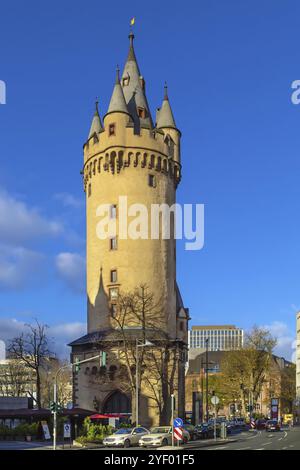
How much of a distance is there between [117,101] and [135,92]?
Answer: 16.2ft

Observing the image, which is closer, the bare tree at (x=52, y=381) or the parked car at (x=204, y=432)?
the parked car at (x=204, y=432)

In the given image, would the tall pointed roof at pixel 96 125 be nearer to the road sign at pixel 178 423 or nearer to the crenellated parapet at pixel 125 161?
the crenellated parapet at pixel 125 161

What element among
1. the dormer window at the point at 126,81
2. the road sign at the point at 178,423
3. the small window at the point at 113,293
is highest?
the dormer window at the point at 126,81

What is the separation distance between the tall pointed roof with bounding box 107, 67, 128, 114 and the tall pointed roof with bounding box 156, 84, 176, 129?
6148 mm

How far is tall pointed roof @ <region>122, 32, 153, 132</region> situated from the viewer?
3024 inches

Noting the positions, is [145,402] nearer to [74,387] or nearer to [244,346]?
[74,387]

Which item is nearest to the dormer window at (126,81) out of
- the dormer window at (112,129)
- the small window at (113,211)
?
the dormer window at (112,129)

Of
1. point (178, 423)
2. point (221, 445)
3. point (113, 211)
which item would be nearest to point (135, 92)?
point (113, 211)

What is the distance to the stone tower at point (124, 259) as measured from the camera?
2753 inches

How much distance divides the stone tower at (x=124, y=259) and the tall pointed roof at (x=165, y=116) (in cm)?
261

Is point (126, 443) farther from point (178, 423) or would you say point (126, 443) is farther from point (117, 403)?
point (117, 403)

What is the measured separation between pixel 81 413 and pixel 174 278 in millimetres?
20645

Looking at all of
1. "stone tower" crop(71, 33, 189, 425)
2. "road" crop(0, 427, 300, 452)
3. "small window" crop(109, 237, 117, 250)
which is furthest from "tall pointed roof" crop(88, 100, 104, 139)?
"road" crop(0, 427, 300, 452)

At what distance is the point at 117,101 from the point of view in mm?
74312
